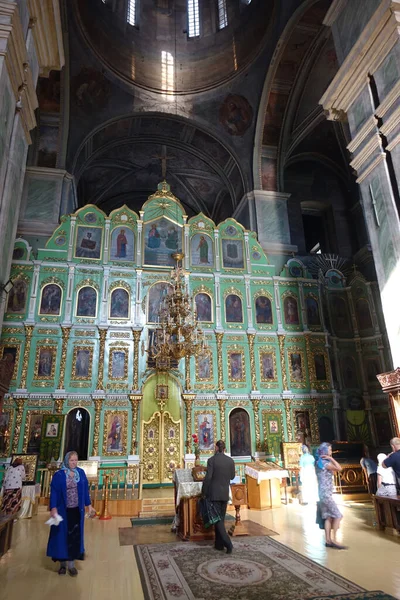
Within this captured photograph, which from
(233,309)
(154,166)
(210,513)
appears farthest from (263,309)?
(154,166)

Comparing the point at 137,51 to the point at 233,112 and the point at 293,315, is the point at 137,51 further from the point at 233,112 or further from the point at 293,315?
the point at 293,315

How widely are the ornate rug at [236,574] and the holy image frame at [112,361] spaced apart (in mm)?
6548

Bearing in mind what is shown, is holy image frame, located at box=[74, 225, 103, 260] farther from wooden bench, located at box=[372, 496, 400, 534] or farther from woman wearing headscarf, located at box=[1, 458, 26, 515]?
wooden bench, located at box=[372, 496, 400, 534]

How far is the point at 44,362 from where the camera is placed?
37.4ft

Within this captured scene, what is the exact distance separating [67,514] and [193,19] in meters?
19.2

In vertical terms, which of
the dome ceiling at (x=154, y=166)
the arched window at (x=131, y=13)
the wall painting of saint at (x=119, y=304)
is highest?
the arched window at (x=131, y=13)

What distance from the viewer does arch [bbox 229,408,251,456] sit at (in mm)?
11766

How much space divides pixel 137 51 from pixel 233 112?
4.38 metres

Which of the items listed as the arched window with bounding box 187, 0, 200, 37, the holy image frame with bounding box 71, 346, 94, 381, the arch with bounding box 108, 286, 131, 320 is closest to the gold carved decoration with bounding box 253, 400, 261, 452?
the arch with bounding box 108, 286, 131, 320

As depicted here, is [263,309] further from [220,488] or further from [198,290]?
[220,488]

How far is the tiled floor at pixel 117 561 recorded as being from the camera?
150 inches

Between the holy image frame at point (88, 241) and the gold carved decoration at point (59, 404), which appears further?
the holy image frame at point (88, 241)

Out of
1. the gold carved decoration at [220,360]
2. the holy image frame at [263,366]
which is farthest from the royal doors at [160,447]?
the holy image frame at [263,366]

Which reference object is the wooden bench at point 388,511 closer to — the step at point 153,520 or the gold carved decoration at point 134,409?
the step at point 153,520
